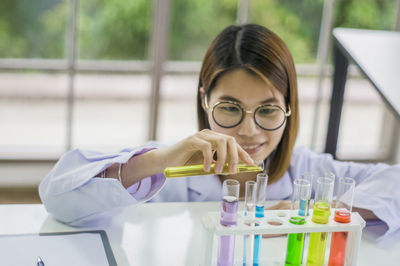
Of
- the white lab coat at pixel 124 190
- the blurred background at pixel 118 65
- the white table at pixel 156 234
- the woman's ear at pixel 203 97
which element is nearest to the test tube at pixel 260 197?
the white table at pixel 156 234

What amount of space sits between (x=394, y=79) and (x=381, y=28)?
2476mm

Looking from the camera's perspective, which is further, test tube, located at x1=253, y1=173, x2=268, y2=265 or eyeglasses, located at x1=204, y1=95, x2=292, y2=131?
eyeglasses, located at x1=204, y1=95, x2=292, y2=131

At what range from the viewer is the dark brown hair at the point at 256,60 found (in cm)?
148

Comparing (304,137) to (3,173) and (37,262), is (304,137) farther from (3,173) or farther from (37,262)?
(37,262)

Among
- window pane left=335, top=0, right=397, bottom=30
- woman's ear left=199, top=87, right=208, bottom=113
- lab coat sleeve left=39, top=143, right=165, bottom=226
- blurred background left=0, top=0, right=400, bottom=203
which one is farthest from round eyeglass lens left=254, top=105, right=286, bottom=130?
window pane left=335, top=0, right=397, bottom=30

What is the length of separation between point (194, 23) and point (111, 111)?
2.90ft

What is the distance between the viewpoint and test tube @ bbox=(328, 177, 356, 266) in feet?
3.62

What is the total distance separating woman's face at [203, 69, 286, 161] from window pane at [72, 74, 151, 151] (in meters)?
2.13

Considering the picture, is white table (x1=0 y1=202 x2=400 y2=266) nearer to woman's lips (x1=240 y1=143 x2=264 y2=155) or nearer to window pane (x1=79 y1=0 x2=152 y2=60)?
woman's lips (x1=240 y1=143 x2=264 y2=155)

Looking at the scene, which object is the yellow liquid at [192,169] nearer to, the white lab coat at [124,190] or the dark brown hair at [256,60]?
the white lab coat at [124,190]

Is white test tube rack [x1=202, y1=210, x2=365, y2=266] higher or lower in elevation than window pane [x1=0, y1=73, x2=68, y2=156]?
higher

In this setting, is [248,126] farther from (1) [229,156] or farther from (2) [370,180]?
(2) [370,180]

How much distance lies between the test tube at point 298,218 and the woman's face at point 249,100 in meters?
0.37

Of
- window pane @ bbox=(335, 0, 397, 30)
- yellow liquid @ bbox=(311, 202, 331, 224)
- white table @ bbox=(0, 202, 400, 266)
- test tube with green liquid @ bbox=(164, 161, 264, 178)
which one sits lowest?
white table @ bbox=(0, 202, 400, 266)
